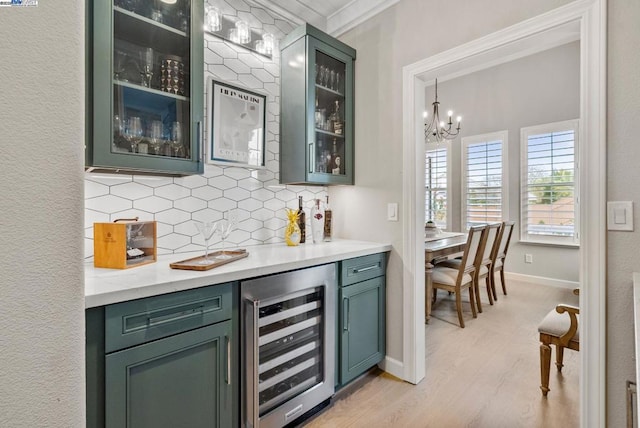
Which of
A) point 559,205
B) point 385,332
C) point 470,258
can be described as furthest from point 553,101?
point 385,332

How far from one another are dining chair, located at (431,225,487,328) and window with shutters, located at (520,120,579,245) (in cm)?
202

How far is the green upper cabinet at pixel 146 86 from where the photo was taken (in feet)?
4.52

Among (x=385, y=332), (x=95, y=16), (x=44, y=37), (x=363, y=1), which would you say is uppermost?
(x=363, y=1)

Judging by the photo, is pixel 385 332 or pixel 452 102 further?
pixel 452 102

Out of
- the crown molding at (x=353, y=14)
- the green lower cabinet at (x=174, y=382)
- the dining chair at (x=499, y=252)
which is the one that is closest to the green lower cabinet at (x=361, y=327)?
the green lower cabinet at (x=174, y=382)

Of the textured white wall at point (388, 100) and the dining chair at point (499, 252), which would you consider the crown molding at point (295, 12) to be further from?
the dining chair at point (499, 252)

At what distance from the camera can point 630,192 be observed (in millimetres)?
1407

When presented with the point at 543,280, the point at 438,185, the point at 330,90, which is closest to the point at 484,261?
the point at 543,280

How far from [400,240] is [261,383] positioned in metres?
1.28

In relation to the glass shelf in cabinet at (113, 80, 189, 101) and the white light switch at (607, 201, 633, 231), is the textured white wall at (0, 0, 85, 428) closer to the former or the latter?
the glass shelf in cabinet at (113, 80, 189, 101)

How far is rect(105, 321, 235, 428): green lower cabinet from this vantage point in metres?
1.13

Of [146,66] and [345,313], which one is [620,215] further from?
[146,66]

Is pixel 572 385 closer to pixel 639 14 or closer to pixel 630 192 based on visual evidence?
pixel 630 192

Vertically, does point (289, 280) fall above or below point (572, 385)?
above
